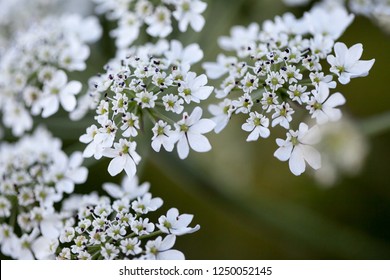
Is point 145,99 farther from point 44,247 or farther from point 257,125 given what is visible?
point 44,247

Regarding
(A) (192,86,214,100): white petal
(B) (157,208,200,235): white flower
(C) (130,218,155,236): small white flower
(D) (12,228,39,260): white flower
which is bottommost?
(C) (130,218,155,236): small white flower

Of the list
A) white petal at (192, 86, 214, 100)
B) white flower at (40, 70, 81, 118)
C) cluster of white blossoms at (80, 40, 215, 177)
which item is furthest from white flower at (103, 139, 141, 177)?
white flower at (40, 70, 81, 118)

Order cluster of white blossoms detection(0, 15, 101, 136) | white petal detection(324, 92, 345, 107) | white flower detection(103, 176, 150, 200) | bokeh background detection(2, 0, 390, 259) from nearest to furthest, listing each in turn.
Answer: white petal detection(324, 92, 345, 107), white flower detection(103, 176, 150, 200), cluster of white blossoms detection(0, 15, 101, 136), bokeh background detection(2, 0, 390, 259)

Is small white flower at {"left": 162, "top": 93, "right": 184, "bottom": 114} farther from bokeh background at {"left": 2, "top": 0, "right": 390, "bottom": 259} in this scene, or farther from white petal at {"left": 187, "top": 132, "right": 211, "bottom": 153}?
bokeh background at {"left": 2, "top": 0, "right": 390, "bottom": 259}

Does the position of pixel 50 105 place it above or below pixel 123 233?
above

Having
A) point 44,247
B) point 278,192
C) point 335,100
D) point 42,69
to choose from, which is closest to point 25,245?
point 44,247

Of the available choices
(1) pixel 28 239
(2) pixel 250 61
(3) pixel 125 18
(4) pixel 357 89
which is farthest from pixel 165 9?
(4) pixel 357 89
